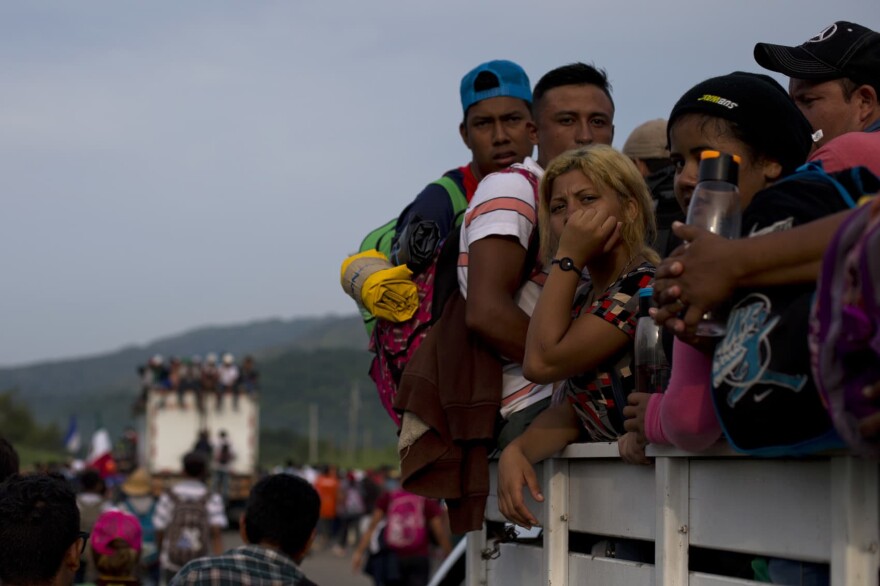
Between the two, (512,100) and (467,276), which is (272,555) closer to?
(467,276)

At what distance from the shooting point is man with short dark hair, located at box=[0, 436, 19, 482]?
219 inches

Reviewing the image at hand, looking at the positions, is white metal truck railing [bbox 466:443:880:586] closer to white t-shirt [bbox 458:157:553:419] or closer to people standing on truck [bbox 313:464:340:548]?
white t-shirt [bbox 458:157:553:419]

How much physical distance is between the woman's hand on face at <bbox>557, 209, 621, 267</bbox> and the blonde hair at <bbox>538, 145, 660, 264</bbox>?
0.12 metres

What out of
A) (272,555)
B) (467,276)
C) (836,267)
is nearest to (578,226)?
(467,276)

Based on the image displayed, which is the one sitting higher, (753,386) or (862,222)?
(862,222)

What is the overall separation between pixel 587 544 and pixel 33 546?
1.95 m

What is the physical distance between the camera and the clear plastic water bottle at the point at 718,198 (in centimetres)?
274

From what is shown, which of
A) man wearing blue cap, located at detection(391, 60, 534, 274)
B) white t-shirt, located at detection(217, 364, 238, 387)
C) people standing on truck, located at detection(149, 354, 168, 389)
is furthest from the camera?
white t-shirt, located at detection(217, 364, 238, 387)

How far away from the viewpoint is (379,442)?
176375 millimetres

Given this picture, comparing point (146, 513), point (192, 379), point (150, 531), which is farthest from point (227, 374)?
point (150, 531)

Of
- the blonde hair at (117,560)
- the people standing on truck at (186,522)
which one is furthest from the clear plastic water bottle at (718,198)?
the people standing on truck at (186,522)

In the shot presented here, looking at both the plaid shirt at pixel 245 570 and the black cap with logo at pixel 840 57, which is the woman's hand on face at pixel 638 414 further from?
the plaid shirt at pixel 245 570

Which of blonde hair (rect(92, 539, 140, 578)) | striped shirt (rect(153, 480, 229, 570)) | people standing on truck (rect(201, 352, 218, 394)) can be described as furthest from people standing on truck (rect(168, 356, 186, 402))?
blonde hair (rect(92, 539, 140, 578))

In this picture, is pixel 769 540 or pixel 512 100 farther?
pixel 512 100
